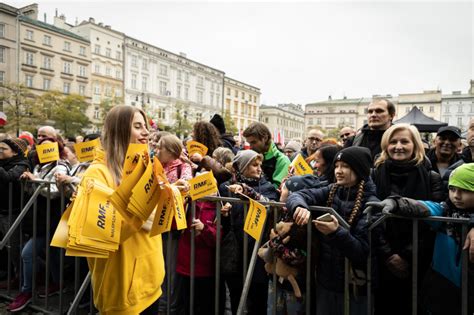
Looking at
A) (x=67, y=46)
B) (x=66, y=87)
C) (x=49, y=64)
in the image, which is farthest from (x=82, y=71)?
(x=49, y=64)

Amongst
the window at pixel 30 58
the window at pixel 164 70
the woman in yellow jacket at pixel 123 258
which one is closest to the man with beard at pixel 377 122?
the woman in yellow jacket at pixel 123 258

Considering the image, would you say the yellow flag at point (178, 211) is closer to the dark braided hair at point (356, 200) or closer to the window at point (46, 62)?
the dark braided hair at point (356, 200)

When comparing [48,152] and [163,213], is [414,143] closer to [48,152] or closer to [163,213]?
[163,213]

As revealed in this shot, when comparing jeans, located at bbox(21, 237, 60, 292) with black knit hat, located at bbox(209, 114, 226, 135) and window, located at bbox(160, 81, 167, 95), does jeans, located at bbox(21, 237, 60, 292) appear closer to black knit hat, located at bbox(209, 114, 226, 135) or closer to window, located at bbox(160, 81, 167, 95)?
black knit hat, located at bbox(209, 114, 226, 135)

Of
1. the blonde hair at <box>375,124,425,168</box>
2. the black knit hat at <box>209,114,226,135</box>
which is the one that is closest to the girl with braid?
the blonde hair at <box>375,124,425,168</box>

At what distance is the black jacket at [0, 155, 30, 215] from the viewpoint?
12.0ft

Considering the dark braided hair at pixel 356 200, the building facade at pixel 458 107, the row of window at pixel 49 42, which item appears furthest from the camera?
the building facade at pixel 458 107

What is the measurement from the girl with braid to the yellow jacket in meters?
1.02

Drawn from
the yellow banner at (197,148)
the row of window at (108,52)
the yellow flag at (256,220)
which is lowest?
the yellow flag at (256,220)

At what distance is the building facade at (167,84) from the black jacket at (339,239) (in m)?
47.9

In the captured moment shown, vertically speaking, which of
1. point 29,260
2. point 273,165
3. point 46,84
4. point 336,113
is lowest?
point 29,260

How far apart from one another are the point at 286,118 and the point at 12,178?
324 feet

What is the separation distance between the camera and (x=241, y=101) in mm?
81750

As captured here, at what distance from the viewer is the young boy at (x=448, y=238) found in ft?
6.97
